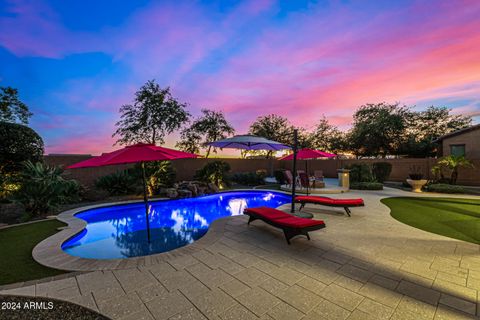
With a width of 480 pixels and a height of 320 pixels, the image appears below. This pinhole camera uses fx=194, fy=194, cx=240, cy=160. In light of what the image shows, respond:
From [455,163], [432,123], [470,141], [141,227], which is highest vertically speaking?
[432,123]

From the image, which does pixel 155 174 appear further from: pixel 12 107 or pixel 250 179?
pixel 12 107

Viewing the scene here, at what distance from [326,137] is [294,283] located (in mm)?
28081

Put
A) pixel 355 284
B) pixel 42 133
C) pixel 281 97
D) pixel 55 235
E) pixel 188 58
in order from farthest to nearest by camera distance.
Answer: pixel 281 97 → pixel 188 58 → pixel 42 133 → pixel 55 235 → pixel 355 284

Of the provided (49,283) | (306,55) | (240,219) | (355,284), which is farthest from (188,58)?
(355,284)

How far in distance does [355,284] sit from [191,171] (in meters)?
13.6

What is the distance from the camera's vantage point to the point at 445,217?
591 centimetres

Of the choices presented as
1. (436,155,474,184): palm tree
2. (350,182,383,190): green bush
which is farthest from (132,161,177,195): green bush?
(436,155,474,184): palm tree

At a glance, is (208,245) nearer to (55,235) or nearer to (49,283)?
(49,283)

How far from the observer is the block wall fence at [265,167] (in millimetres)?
9890

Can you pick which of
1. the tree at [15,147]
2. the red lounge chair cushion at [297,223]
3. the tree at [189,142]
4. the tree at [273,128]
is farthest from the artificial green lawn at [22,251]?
the tree at [273,128]

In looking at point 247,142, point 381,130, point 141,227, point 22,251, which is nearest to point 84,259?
point 22,251

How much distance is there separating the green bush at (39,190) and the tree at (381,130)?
25.2 metres

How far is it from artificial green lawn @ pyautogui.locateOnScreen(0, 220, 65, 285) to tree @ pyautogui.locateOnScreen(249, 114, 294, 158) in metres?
21.3

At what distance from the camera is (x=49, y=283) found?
8.70 feet
